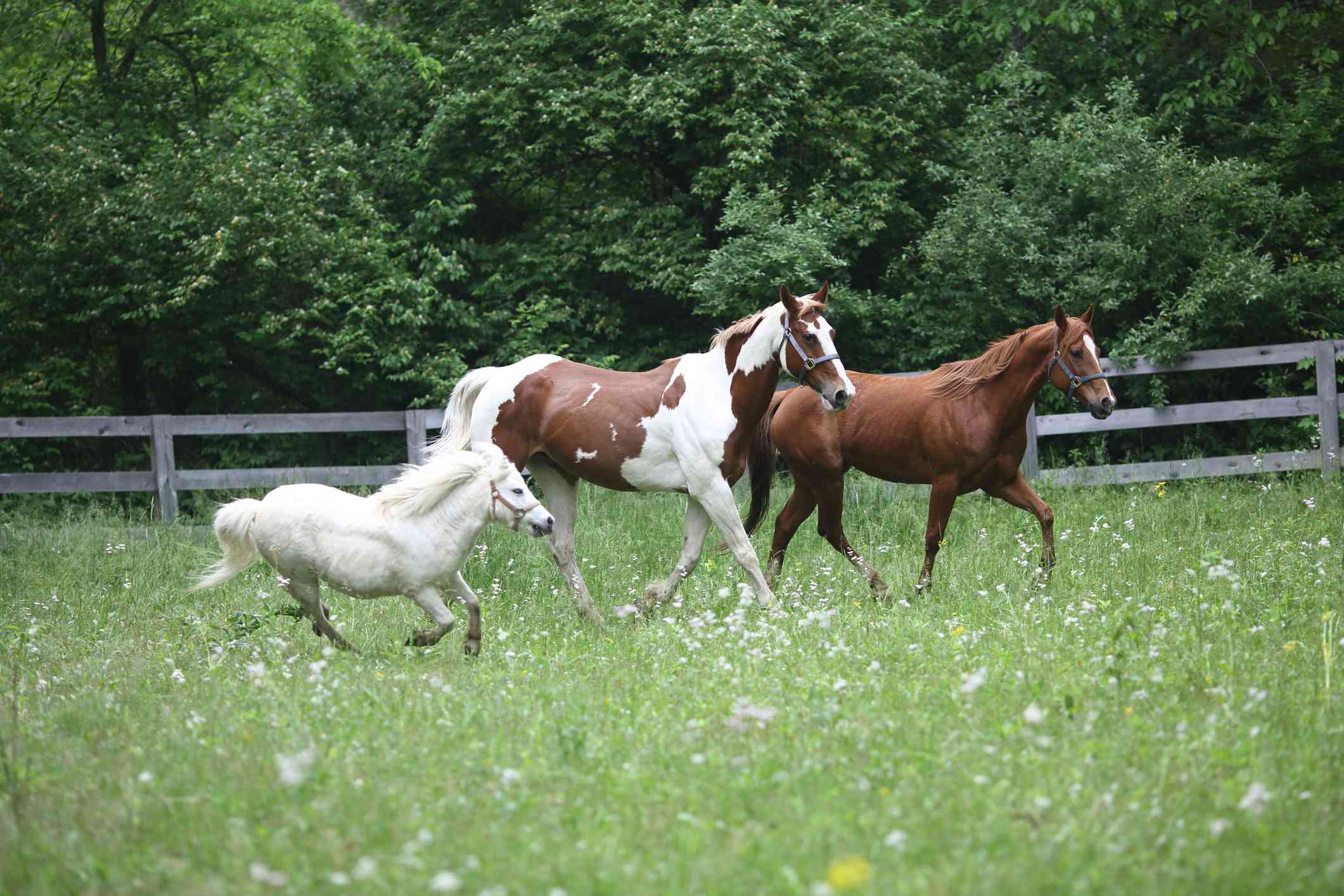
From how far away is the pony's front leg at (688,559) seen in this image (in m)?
7.94

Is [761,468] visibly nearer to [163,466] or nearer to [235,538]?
[235,538]

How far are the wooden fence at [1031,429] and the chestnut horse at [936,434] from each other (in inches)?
171

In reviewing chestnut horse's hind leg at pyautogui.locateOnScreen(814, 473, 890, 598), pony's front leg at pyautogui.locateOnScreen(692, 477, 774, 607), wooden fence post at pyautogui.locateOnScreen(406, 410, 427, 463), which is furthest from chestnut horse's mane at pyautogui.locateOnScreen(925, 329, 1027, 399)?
wooden fence post at pyautogui.locateOnScreen(406, 410, 427, 463)

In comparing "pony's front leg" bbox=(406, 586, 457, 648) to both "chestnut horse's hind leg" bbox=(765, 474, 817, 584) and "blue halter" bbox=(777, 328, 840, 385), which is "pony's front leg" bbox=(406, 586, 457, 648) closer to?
"blue halter" bbox=(777, 328, 840, 385)

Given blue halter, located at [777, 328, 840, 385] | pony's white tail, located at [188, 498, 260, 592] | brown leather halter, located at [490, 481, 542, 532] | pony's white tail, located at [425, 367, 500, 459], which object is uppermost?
blue halter, located at [777, 328, 840, 385]

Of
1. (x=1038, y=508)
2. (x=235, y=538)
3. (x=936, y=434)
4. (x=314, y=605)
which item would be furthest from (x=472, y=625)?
(x=1038, y=508)

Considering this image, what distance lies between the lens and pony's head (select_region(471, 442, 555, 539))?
6688 millimetres

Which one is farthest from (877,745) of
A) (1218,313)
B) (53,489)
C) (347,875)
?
(53,489)

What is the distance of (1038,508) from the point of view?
878 centimetres

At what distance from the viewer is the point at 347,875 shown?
3.53 m

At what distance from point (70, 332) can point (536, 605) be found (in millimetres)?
11871

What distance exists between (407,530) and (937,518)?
392 centimetres

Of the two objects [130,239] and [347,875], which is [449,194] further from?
[347,875]

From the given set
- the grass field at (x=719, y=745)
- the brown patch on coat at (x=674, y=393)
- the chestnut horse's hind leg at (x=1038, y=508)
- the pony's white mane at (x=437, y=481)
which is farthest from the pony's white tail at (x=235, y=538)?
the chestnut horse's hind leg at (x=1038, y=508)
